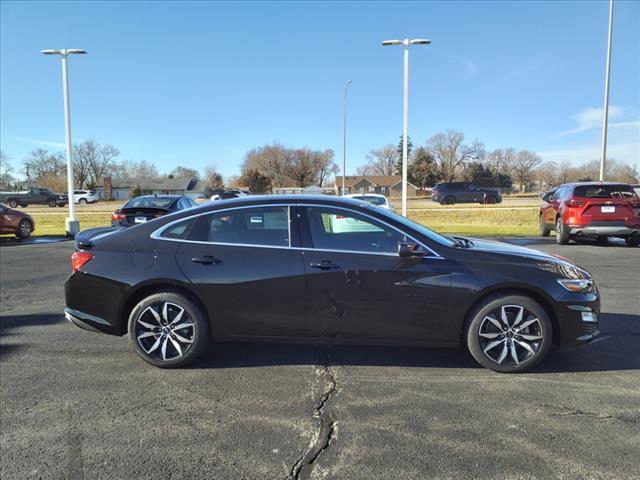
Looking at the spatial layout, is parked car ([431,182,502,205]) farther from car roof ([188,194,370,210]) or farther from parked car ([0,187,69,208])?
parked car ([0,187,69,208])

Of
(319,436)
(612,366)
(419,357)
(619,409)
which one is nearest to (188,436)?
(319,436)

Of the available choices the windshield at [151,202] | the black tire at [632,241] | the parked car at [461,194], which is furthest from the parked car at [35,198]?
the black tire at [632,241]

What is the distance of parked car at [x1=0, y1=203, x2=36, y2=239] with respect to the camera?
1537 centimetres

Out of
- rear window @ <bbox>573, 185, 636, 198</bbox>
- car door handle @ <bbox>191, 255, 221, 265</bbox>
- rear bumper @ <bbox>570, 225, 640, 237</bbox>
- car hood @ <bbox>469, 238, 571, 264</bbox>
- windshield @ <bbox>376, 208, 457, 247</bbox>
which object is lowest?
rear bumper @ <bbox>570, 225, 640, 237</bbox>

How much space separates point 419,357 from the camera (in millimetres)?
4547

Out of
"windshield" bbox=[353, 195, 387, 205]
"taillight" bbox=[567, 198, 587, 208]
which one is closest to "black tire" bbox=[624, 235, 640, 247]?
"taillight" bbox=[567, 198, 587, 208]

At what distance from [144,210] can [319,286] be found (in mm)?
8968

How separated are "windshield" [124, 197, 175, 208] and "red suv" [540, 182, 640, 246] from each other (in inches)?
407

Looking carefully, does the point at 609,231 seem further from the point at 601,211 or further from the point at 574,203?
the point at 574,203

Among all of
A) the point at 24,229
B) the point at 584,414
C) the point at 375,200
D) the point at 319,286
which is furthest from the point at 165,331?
the point at 24,229

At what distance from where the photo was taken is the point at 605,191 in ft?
39.1

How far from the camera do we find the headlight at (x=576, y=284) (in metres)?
4.04

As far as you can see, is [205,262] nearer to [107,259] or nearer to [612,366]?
[107,259]

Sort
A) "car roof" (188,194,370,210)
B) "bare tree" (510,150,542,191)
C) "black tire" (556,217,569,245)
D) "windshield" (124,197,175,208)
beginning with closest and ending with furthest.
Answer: "car roof" (188,194,370,210)
"windshield" (124,197,175,208)
"black tire" (556,217,569,245)
"bare tree" (510,150,542,191)
